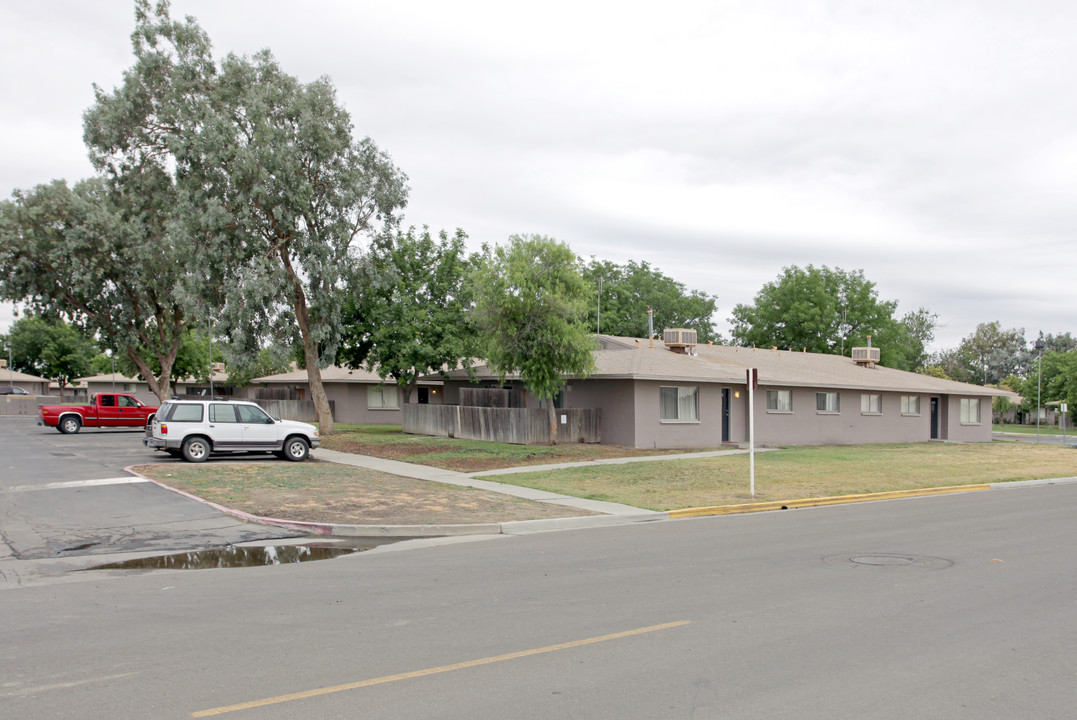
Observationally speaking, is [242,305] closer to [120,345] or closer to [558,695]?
[120,345]

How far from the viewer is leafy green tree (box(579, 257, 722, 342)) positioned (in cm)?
6625

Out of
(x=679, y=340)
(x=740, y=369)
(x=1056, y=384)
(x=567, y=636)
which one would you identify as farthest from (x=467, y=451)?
(x=1056, y=384)

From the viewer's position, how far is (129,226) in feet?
139

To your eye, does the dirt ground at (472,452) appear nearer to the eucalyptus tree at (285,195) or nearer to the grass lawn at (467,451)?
the grass lawn at (467,451)

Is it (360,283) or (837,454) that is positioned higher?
(360,283)

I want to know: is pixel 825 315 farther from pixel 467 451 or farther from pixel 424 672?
pixel 424 672

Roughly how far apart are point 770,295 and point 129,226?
171 feet

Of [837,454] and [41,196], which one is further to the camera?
[41,196]

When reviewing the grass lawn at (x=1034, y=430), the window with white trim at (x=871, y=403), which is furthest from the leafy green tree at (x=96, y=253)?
the grass lawn at (x=1034, y=430)

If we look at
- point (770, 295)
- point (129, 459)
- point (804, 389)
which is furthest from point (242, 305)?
point (770, 295)

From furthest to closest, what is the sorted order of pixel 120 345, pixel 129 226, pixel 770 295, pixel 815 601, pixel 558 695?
pixel 770 295 → pixel 120 345 → pixel 129 226 → pixel 815 601 → pixel 558 695

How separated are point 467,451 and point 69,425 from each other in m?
21.1

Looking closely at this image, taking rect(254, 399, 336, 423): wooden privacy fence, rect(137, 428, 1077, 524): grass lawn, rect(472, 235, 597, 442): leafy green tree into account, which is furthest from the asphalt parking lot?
rect(254, 399, 336, 423): wooden privacy fence

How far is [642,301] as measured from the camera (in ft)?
227
